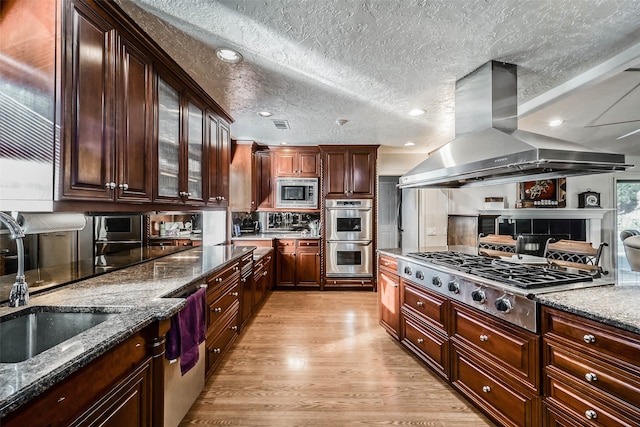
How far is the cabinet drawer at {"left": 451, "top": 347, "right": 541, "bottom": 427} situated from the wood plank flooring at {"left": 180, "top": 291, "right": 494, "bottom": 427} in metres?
0.14

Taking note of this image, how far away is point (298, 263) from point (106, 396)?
3588 millimetres

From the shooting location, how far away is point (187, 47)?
187 centimetres

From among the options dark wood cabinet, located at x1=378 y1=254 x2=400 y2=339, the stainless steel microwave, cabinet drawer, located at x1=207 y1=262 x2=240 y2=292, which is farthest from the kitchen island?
the stainless steel microwave

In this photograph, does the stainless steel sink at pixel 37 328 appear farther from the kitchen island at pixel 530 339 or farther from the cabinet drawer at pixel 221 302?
the kitchen island at pixel 530 339

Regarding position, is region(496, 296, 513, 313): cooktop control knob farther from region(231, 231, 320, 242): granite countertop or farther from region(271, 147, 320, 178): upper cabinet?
region(271, 147, 320, 178): upper cabinet

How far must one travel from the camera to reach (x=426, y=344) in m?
2.24

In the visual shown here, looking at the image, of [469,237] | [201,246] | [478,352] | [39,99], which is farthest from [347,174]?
[39,99]

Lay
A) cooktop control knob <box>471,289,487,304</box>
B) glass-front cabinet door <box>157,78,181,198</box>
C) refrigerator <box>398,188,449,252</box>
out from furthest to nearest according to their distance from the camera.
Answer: refrigerator <box>398,188,449,252</box>
glass-front cabinet door <box>157,78,181,198</box>
cooktop control knob <box>471,289,487,304</box>

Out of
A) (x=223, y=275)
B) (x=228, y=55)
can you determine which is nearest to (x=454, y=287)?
(x=223, y=275)

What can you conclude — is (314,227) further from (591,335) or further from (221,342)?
(591,335)

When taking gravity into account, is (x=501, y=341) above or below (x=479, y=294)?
below

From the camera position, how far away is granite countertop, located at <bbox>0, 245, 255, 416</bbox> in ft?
2.44

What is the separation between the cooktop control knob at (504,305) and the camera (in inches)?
59.3

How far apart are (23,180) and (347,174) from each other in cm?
381
